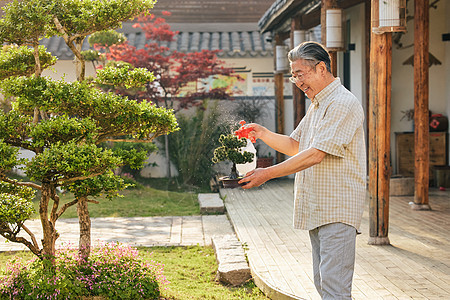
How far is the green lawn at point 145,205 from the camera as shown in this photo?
915 centimetres

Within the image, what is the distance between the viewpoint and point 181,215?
8.99 metres

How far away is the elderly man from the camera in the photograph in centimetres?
315

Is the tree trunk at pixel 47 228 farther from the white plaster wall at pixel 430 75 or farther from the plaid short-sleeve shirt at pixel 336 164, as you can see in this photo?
the white plaster wall at pixel 430 75

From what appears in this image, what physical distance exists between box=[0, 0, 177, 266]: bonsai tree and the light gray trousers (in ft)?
5.89

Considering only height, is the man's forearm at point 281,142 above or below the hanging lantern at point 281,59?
below

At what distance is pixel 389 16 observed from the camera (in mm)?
5844

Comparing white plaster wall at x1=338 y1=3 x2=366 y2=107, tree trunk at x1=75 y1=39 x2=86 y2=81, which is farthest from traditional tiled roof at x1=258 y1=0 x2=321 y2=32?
tree trunk at x1=75 y1=39 x2=86 y2=81

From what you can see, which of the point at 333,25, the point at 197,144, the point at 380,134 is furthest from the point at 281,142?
the point at 197,144

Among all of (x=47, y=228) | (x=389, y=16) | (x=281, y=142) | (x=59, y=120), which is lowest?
(x=47, y=228)

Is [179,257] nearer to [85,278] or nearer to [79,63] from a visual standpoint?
[85,278]

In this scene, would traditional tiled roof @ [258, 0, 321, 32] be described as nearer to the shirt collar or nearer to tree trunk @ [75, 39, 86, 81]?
tree trunk @ [75, 39, 86, 81]

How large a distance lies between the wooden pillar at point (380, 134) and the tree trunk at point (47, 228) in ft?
10.2

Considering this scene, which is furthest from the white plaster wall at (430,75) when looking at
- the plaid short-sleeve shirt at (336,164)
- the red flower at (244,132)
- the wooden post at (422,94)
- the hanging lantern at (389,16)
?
the plaid short-sleeve shirt at (336,164)

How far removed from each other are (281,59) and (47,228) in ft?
28.9
